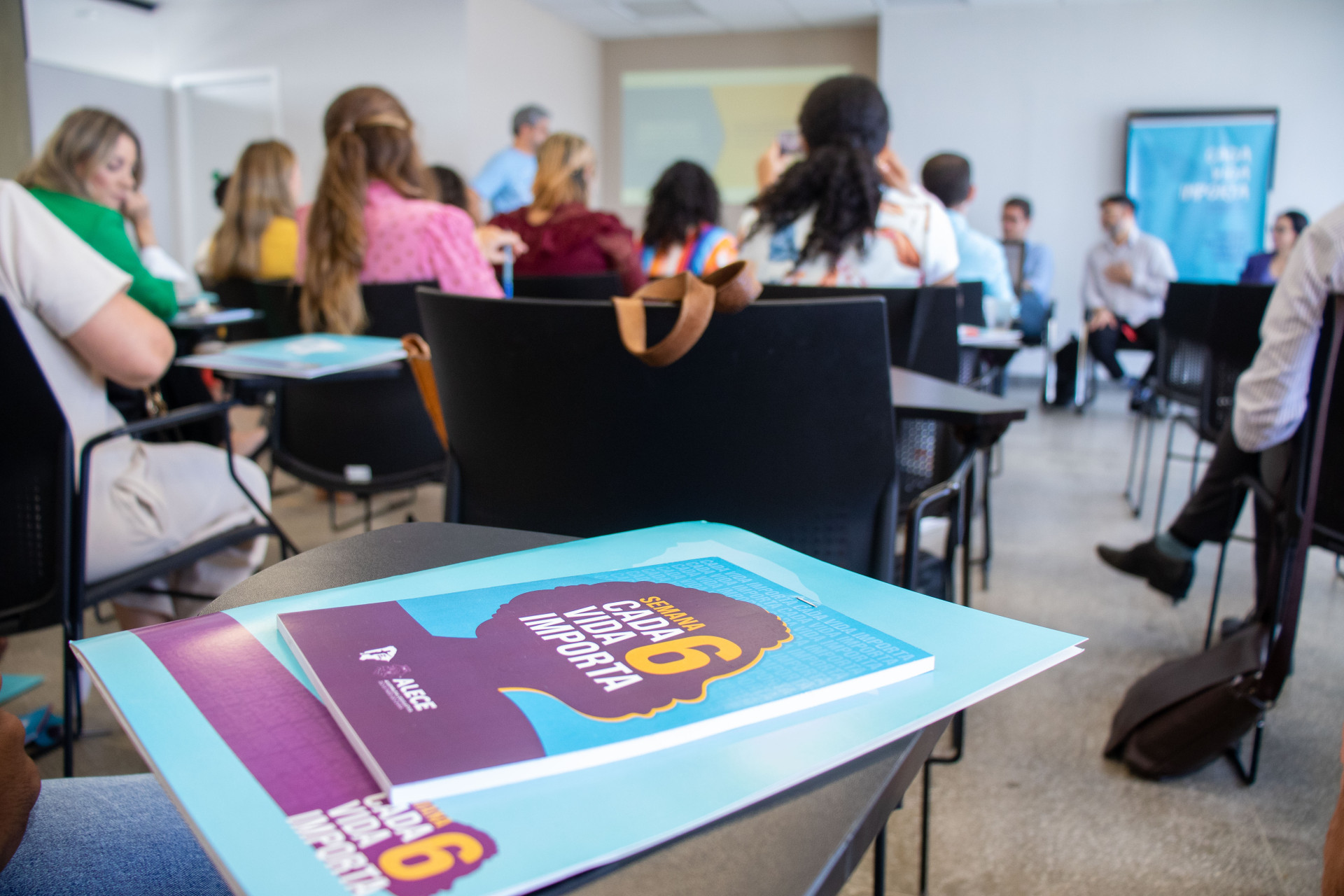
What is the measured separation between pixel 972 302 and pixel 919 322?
0.95m

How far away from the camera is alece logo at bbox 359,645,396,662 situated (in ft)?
1.25

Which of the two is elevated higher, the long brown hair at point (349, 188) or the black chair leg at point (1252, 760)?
the long brown hair at point (349, 188)

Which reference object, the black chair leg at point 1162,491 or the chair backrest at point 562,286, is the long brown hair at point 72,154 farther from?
the black chair leg at point 1162,491

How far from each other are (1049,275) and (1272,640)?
547cm

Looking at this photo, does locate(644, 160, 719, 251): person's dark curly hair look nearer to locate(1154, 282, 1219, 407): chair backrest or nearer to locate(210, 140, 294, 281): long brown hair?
locate(210, 140, 294, 281): long brown hair

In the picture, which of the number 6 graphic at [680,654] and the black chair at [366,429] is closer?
the number 6 graphic at [680,654]

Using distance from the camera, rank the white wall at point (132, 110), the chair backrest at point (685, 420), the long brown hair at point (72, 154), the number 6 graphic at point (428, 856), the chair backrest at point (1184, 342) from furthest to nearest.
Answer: the white wall at point (132, 110)
the chair backrest at point (1184, 342)
the long brown hair at point (72, 154)
the chair backrest at point (685, 420)
the number 6 graphic at point (428, 856)

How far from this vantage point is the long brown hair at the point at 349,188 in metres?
2.29

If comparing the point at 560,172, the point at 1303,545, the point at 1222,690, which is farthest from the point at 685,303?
the point at 560,172

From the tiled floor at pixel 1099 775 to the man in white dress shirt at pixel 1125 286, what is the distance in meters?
3.61

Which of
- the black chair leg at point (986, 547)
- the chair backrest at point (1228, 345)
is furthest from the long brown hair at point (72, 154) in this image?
the chair backrest at point (1228, 345)

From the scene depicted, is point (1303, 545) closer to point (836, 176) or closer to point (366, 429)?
point (836, 176)

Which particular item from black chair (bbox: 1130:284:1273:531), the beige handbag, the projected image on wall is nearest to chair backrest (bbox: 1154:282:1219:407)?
black chair (bbox: 1130:284:1273:531)

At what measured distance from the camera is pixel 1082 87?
7.12 meters
